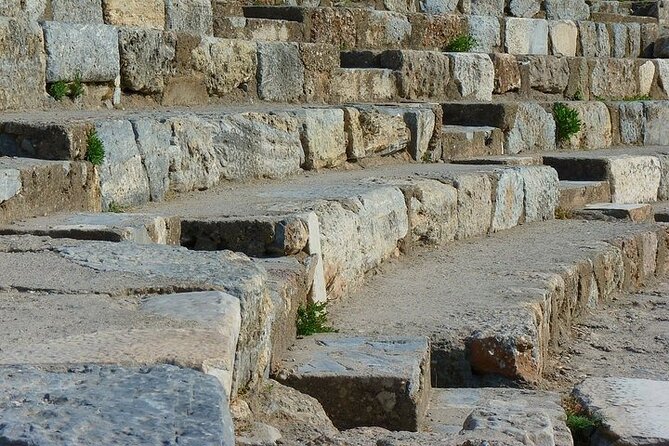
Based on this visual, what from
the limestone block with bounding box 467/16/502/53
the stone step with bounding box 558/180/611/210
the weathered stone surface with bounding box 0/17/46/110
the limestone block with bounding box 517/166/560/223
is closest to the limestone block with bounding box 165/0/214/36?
the weathered stone surface with bounding box 0/17/46/110

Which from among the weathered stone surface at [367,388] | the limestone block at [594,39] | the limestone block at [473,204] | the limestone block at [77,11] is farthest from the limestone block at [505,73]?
the weathered stone surface at [367,388]

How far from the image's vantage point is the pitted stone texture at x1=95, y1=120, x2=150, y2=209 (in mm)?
5355

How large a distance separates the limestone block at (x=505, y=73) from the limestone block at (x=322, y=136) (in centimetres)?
375

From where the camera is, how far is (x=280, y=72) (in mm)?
8328

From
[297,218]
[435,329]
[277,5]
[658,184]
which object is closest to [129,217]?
[297,218]

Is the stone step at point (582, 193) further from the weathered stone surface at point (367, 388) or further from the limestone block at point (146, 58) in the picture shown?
the weathered stone surface at point (367, 388)

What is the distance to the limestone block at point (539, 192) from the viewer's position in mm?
7926

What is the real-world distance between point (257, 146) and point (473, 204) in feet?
4.89

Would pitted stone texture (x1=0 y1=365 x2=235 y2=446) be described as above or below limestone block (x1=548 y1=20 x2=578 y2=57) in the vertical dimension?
below

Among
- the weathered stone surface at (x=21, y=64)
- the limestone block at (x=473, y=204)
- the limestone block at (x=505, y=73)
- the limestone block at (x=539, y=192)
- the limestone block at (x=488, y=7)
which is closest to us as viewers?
the weathered stone surface at (x=21, y=64)

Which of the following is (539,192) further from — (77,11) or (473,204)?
(77,11)

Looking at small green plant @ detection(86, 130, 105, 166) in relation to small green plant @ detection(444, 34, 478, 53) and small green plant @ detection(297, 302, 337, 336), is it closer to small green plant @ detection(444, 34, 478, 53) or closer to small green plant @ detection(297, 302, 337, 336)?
small green plant @ detection(297, 302, 337, 336)

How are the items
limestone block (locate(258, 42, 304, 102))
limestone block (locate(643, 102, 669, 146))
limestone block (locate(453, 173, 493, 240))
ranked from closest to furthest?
limestone block (locate(453, 173, 493, 240))
limestone block (locate(258, 42, 304, 102))
limestone block (locate(643, 102, 669, 146))

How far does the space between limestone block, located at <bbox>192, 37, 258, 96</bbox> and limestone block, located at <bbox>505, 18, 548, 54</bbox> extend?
5.75 meters
